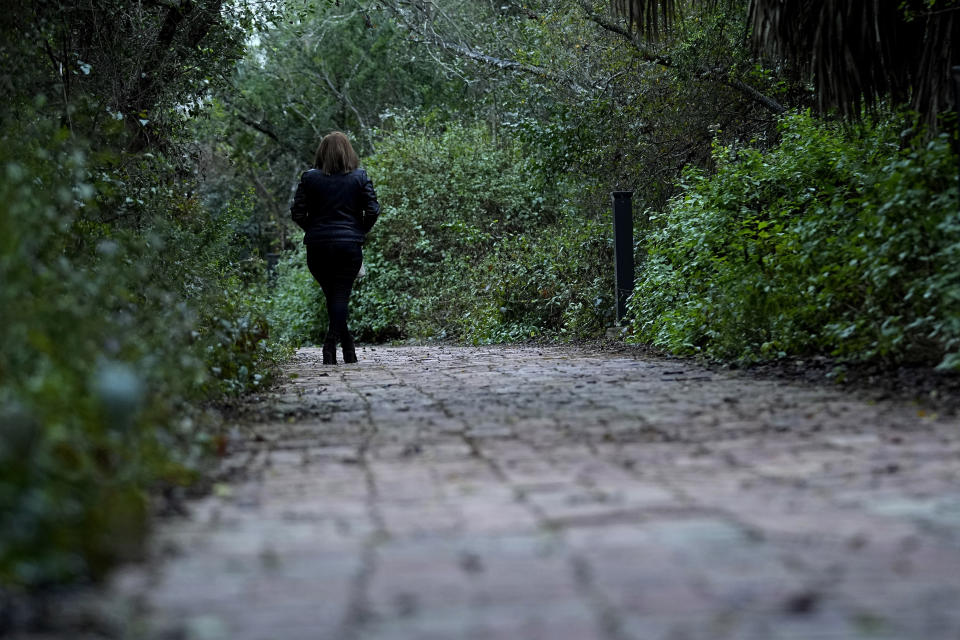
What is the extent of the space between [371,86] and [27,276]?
985 inches

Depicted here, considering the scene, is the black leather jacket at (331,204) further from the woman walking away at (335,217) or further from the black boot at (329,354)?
the black boot at (329,354)

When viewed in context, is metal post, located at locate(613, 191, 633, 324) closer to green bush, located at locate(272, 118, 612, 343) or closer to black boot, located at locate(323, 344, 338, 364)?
green bush, located at locate(272, 118, 612, 343)

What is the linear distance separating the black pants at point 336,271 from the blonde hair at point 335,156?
640mm

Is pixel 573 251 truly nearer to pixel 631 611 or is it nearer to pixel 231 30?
pixel 231 30

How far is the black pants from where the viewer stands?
9.15 metres

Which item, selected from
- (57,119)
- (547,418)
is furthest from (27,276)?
(57,119)

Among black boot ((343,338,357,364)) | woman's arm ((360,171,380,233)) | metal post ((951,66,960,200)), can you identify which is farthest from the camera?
black boot ((343,338,357,364))

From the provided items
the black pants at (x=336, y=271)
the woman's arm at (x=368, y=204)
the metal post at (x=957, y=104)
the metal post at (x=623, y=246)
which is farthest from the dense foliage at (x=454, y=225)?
the woman's arm at (x=368, y=204)

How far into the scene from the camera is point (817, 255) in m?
6.82

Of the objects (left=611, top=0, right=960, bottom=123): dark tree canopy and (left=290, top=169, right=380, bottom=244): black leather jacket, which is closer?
(left=611, top=0, right=960, bottom=123): dark tree canopy

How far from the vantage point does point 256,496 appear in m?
3.37

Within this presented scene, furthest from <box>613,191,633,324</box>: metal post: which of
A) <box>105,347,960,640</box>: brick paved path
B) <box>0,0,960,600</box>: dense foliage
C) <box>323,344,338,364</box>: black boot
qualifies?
<box>105,347,960,640</box>: brick paved path

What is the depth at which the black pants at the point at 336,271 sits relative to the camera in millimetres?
9148

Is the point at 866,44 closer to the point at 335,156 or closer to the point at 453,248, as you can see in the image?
the point at 335,156
